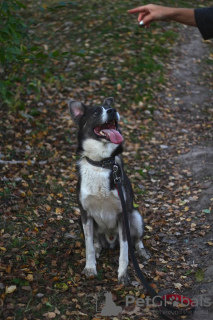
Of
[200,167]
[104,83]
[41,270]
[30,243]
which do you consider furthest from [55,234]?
[104,83]

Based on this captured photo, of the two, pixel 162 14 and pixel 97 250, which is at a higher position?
pixel 162 14

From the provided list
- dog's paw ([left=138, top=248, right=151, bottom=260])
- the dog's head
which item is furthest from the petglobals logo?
the dog's head

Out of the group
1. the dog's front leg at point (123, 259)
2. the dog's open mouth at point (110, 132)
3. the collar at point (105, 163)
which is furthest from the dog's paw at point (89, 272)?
the dog's open mouth at point (110, 132)

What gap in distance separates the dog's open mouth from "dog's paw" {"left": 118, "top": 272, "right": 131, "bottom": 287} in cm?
153

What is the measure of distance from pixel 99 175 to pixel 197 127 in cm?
539

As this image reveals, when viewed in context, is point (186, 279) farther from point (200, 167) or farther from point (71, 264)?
point (200, 167)

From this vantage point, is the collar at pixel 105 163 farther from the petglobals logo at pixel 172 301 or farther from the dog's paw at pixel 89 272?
the petglobals logo at pixel 172 301

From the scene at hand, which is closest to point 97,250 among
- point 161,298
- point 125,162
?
point 161,298

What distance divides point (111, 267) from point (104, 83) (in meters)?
6.42

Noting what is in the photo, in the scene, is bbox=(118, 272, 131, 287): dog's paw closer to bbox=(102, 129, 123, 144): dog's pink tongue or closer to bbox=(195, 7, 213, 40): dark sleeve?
bbox=(102, 129, 123, 144): dog's pink tongue

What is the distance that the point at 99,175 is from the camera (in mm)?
4898

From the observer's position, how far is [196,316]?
13.7ft

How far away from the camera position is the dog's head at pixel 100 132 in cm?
483

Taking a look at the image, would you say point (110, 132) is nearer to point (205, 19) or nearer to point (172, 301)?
point (205, 19)
